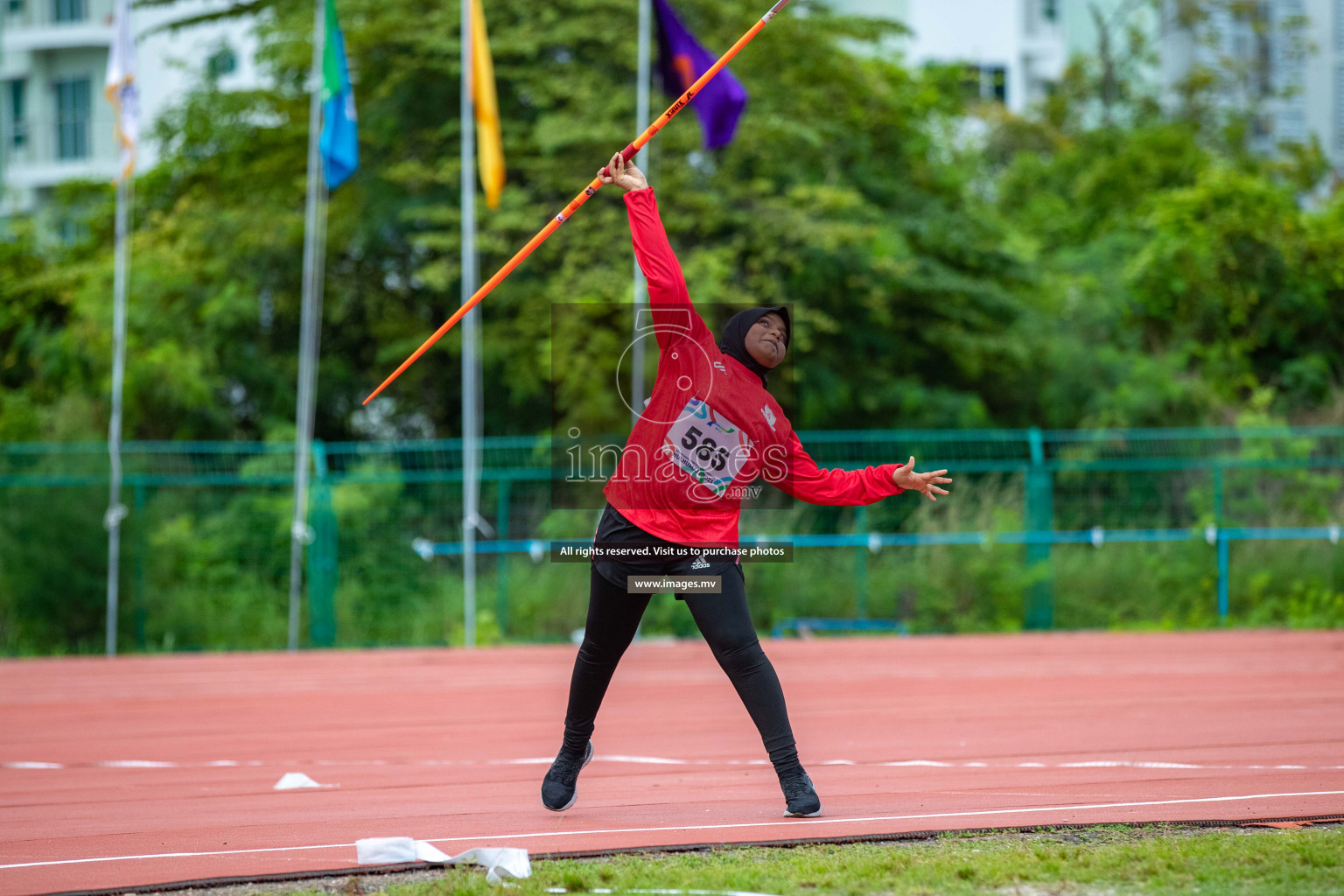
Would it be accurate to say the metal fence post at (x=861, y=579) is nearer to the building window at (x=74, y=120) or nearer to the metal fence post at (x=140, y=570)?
the metal fence post at (x=140, y=570)

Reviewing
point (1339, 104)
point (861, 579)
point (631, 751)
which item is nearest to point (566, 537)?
point (861, 579)

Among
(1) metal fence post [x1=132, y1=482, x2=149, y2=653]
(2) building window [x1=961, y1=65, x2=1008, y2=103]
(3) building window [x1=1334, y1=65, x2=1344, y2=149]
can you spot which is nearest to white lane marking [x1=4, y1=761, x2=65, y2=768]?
(1) metal fence post [x1=132, y1=482, x2=149, y2=653]

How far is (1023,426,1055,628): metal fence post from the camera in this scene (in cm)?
1568

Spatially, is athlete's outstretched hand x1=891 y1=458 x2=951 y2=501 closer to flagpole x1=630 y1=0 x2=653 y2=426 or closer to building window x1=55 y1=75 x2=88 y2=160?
flagpole x1=630 y1=0 x2=653 y2=426

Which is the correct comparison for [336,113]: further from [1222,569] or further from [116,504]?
[1222,569]

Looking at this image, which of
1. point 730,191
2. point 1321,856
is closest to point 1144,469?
point 730,191

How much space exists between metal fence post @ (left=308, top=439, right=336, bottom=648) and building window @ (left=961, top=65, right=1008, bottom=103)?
22.2 metres

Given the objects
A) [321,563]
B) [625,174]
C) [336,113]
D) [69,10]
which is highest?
[69,10]

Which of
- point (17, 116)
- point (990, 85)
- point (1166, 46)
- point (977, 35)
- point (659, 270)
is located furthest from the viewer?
point (1166, 46)

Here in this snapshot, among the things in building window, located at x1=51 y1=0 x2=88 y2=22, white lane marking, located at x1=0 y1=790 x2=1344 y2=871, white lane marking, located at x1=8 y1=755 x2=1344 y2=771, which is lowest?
white lane marking, located at x1=8 y1=755 x2=1344 y2=771

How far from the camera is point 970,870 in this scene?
4.26 metres

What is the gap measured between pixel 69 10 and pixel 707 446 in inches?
1255

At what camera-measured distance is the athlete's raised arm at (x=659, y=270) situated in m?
5.02

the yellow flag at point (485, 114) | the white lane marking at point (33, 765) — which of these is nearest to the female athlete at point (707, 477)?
the white lane marking at point (33, 765)
